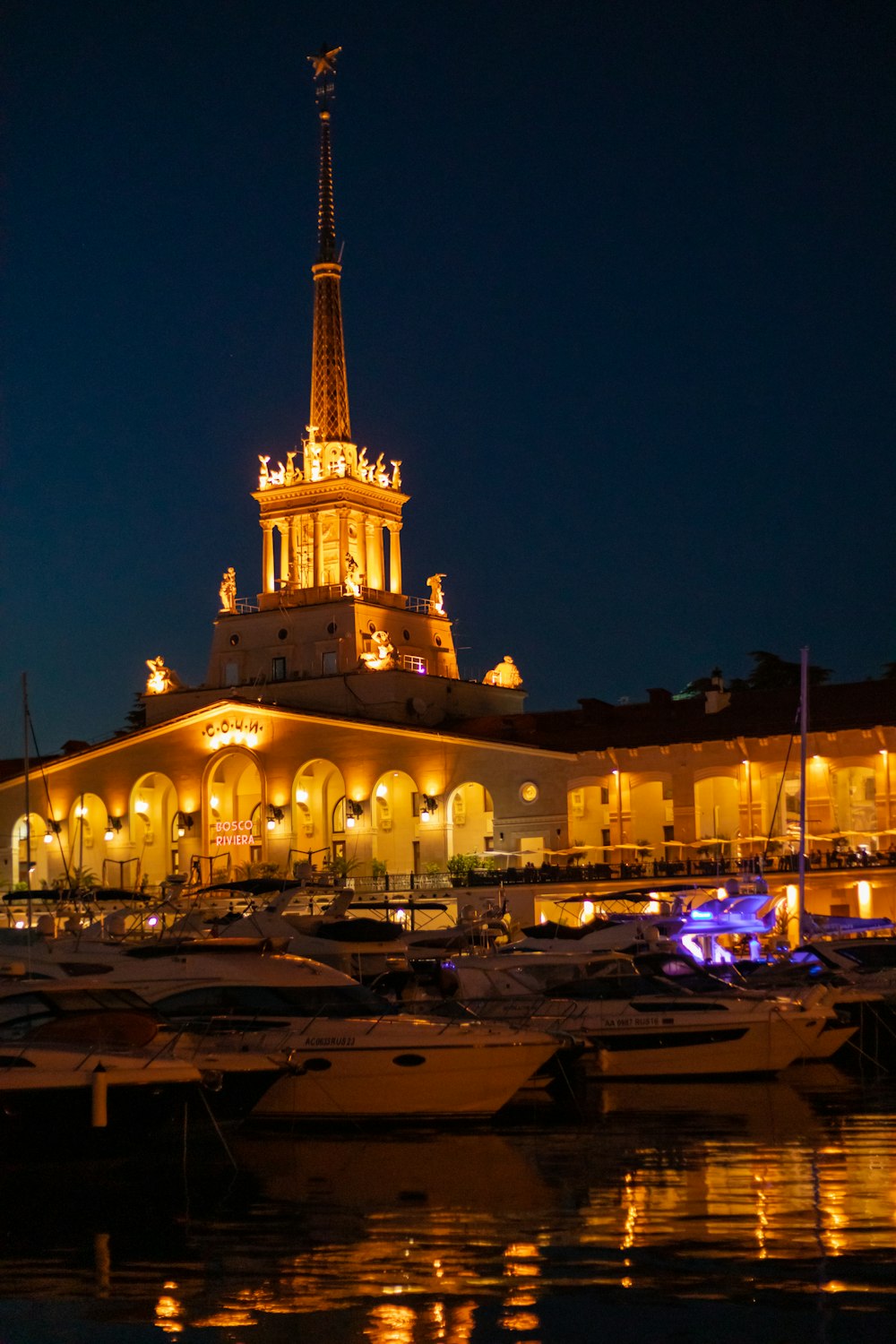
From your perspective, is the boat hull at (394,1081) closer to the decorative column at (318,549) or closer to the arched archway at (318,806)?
the arched archway at (318,806)

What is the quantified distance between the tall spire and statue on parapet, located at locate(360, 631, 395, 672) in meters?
12.0

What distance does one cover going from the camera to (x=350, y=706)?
8269 cm

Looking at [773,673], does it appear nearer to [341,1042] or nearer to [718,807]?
[718,807]

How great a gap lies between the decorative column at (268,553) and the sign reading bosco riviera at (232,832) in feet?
40.3

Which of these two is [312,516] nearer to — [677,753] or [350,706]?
[350,706]

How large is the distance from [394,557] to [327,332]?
1158 centimetres

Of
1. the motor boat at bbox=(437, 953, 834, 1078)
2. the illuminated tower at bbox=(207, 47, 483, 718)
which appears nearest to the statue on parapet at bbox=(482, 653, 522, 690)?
the illuminated tower at bbox=(207, 47, 483, 718)

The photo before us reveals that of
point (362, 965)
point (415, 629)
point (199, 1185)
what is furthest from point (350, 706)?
point (199, 1185)

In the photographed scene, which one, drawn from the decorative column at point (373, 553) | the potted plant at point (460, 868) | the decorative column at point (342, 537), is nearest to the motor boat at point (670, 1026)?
the potted plant at point (460, 868)

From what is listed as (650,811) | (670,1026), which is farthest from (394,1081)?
(650,811)

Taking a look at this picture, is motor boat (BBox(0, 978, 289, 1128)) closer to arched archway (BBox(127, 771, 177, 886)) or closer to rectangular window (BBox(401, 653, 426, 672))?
arched archway (BBox(127, 771, 177, 886))

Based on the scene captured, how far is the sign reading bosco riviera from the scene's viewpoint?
83.0 m

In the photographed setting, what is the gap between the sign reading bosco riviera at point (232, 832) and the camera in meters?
83.0

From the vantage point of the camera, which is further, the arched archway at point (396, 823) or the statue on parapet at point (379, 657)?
the statue on parapet at point (379, 657)
